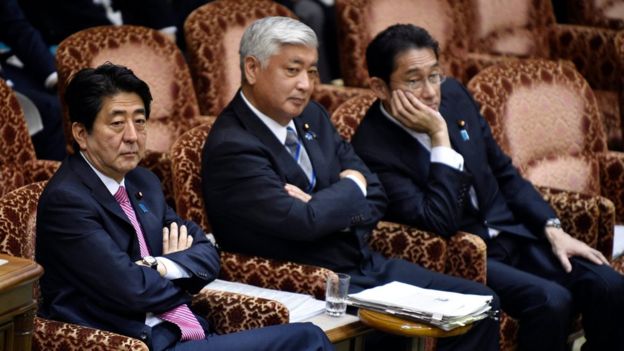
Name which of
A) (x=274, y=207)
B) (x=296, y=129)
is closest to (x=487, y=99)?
(x=296, y=129)

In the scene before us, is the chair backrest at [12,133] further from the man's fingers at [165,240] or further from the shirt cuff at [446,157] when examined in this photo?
the shirt cuff at [446,157]

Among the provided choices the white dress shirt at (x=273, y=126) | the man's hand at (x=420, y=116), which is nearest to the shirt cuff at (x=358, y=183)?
the white dress shirt at (x=273, y=126)

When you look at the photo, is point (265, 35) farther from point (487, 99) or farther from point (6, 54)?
point (6, 54)

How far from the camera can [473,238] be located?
12.3ft

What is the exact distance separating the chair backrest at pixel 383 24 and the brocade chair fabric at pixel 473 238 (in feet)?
3.35

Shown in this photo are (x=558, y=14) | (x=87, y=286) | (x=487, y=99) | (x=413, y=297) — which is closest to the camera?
(x=87, y=286)

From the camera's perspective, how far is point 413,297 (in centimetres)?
324

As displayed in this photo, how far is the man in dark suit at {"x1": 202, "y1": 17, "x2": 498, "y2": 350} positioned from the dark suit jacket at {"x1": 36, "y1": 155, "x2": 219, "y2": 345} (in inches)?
16.7

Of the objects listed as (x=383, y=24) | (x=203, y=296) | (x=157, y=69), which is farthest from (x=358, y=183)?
(x=383, y=24)

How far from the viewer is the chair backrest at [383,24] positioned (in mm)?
5195

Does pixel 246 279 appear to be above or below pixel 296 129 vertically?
below

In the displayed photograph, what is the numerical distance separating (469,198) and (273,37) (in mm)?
895

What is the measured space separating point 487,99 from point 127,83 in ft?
5.99

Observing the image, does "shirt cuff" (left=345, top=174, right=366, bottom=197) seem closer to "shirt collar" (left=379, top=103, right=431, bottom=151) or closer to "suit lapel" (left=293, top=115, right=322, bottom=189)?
"suit lapel" (left=293, top=115, right=322, bottom=189)
